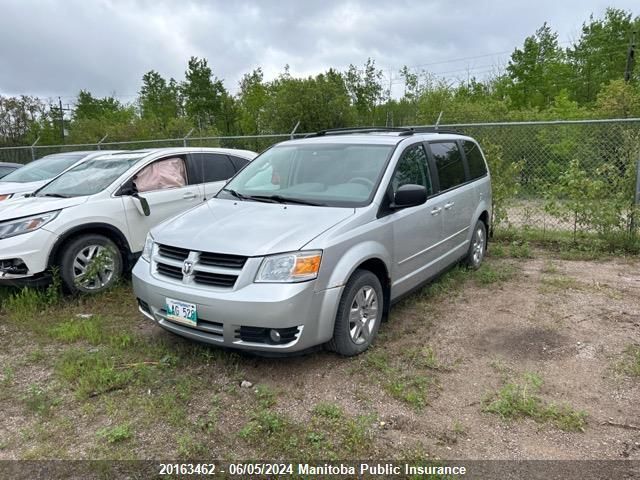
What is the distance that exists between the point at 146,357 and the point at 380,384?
74.8 inches

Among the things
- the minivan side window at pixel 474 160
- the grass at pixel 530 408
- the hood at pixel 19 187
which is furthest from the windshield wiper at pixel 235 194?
the hood at pixel 19 187

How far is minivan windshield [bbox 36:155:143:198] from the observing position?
17.9ft

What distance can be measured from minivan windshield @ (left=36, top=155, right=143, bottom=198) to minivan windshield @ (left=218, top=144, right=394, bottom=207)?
1.83 metres

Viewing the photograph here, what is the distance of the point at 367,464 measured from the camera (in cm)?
251

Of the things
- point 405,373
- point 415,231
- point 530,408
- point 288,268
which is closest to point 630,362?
point 530,408

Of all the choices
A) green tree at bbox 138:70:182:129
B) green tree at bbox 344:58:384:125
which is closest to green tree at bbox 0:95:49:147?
green tree at bbox 138:70:182:129

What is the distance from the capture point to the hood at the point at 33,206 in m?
4.79

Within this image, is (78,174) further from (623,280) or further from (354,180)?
(623,280)

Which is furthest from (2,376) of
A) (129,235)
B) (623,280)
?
(623,280)

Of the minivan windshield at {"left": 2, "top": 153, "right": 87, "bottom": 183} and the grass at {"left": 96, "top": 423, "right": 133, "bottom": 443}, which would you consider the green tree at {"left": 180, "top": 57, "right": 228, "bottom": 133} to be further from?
the grass at {"left": 96, "top": 423, "right": 133, "bottom": 443}

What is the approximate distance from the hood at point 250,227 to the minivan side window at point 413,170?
2.33ft

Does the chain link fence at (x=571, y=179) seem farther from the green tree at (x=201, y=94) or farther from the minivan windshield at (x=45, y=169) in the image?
the green tree at (x=201, y=94)

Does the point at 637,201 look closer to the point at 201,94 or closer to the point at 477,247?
the point at 477,247

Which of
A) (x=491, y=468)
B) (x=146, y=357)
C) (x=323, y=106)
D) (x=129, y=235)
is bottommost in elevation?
(x=491, y=468)
